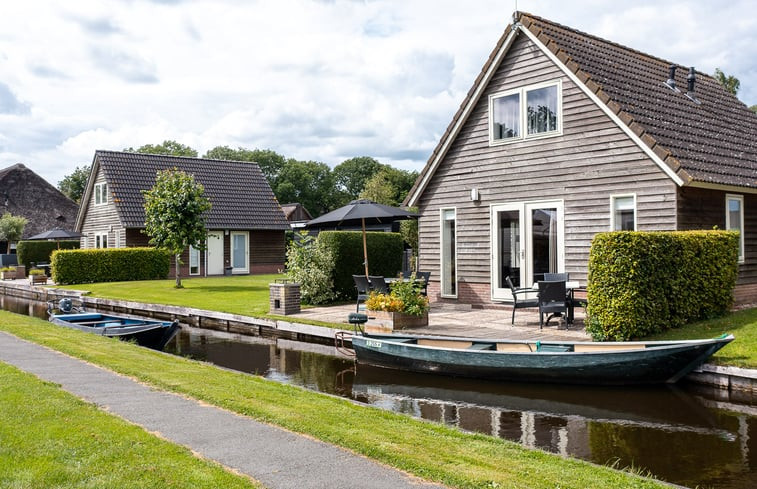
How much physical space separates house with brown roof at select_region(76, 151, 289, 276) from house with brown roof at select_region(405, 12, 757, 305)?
19.5 meters

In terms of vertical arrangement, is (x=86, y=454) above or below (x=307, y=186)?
below

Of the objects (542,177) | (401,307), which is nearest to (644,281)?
(401,307)

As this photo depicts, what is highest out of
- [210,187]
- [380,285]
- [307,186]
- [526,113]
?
[307,186]

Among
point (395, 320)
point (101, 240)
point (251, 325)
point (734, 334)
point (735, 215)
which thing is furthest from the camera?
point (101, 240)

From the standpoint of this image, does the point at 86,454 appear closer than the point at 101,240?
Yes

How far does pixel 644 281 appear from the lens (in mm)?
10688

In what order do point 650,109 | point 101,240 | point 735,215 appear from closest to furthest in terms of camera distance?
point 650,109 → point 735,215 → point 101,240

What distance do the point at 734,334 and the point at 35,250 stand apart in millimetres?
38967

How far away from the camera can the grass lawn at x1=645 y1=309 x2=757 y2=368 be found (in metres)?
9.45

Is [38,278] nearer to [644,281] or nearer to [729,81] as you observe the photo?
[644,281]

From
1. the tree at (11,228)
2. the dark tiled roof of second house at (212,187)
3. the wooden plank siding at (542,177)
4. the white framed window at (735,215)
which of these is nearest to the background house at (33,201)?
the tree at (11,228)

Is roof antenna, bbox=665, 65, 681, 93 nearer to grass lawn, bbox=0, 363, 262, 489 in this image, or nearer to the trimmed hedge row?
grass lawn, bbox=0, 363, 262, 489

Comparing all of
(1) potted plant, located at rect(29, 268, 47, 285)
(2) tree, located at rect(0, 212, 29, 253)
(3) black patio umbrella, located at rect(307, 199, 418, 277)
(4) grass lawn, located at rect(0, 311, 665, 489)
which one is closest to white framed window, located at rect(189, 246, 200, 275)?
(1) potted plant, located at rect(29, 268, 47, 285)

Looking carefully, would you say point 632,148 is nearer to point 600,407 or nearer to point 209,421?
point 600,407
